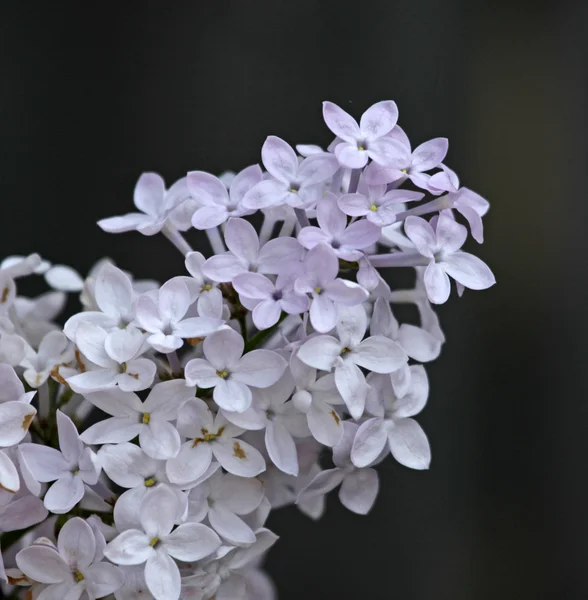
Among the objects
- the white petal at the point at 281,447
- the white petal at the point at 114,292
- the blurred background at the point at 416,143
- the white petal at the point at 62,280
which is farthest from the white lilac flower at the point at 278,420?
the blurred background at the point at 416,143

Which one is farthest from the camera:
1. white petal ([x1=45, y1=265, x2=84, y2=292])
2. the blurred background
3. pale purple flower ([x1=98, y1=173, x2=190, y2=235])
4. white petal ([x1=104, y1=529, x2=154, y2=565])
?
the blurred background

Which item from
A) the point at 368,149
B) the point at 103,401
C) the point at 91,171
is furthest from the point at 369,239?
the point at 91,171

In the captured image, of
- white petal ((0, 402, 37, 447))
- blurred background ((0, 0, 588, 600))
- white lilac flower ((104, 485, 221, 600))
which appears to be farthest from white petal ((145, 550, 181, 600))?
blurred background ((0, 0, 588, 600))

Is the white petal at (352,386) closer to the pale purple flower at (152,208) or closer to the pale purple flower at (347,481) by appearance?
the pale purple flower at (347,481)

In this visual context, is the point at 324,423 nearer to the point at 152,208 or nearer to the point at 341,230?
the point at 341,230

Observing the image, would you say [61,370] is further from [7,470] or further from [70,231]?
[70,231]

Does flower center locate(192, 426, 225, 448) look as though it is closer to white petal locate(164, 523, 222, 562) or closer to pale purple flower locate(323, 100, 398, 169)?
white petal locate(164, 523, 222, 562)
